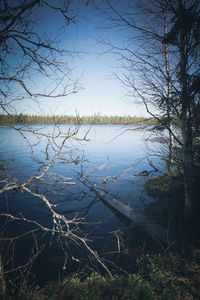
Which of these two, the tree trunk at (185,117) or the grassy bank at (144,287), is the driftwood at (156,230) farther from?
the tree trunk at (185,117)

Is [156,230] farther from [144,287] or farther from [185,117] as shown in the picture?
[185,117]

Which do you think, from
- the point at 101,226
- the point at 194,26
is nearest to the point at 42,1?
the point at 194,26

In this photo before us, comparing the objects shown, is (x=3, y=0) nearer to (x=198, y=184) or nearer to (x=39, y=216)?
(x=198, y=184)

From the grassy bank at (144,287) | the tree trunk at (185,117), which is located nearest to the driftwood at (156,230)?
the grassy bank at (144,287)

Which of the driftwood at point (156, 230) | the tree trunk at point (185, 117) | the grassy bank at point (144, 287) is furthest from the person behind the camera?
the driftwood at point (156, 230)

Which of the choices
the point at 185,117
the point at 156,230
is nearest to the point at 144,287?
the point at 156,230

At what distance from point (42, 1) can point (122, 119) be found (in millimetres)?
140221

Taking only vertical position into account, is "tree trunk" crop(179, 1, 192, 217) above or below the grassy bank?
above

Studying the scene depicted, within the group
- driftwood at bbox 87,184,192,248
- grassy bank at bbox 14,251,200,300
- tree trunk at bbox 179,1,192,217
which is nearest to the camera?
grassy bank at bbox 14,251,200,300

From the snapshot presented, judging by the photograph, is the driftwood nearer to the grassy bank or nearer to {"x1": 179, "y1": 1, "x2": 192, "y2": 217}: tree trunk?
the grassy bank

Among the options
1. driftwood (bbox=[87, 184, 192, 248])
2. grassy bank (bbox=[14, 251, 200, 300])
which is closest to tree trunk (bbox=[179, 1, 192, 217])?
driftwood (bbox=[87, 184, 192, 248])

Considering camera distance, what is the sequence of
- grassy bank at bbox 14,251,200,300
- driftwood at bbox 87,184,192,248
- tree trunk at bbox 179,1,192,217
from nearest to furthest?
grassy bank at bbox 14,251,200,300 → tree trunk at bbox 179,1,192,217 → driftwood at bbox 87,184,192,248

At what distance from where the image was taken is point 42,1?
2893mm

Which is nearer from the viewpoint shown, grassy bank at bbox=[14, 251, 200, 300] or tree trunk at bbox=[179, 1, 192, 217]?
grassy bank at bbox=[14, 251, 200, 300]
